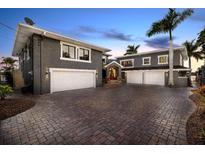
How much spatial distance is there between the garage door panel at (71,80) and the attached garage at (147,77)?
941 centimetres

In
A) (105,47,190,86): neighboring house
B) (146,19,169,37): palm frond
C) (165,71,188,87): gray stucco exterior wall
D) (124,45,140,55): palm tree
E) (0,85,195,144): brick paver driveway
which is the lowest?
(0,85,195,144): brick paver driveway

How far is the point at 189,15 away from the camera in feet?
41.9

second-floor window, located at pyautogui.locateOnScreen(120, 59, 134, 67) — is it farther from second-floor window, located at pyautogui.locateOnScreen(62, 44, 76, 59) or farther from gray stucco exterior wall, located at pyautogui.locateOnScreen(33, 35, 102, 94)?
gray stucco exterior wall, located at pyautogui.locateOnScreen(33, 35, 102, 94)

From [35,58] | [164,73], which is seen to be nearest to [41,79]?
[35,58]

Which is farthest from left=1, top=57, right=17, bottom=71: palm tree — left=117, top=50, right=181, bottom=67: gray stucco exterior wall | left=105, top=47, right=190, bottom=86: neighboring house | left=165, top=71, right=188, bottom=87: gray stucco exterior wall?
left=165, top=71, right=188, bottom=87: gray stucco exterior wall

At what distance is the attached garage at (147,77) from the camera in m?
16.9

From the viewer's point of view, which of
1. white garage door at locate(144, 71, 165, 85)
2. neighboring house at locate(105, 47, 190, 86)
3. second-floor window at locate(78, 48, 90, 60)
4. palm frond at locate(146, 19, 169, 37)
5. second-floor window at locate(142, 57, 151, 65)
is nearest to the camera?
second-floor window at locate(78, 48, 90, 60)

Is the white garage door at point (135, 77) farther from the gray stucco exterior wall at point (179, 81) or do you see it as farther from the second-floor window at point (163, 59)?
the gray stucco exterior wall at point (179, 81)

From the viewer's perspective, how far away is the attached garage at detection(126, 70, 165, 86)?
16894 millimetres

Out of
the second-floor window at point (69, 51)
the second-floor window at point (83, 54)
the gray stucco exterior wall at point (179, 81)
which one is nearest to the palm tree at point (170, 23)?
the gray stucco exterior wall at point (179, 81)

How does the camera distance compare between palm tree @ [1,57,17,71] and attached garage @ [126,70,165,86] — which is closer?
attached garage @ [126,70,165,86]

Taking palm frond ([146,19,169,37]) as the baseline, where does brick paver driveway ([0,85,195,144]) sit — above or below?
below
